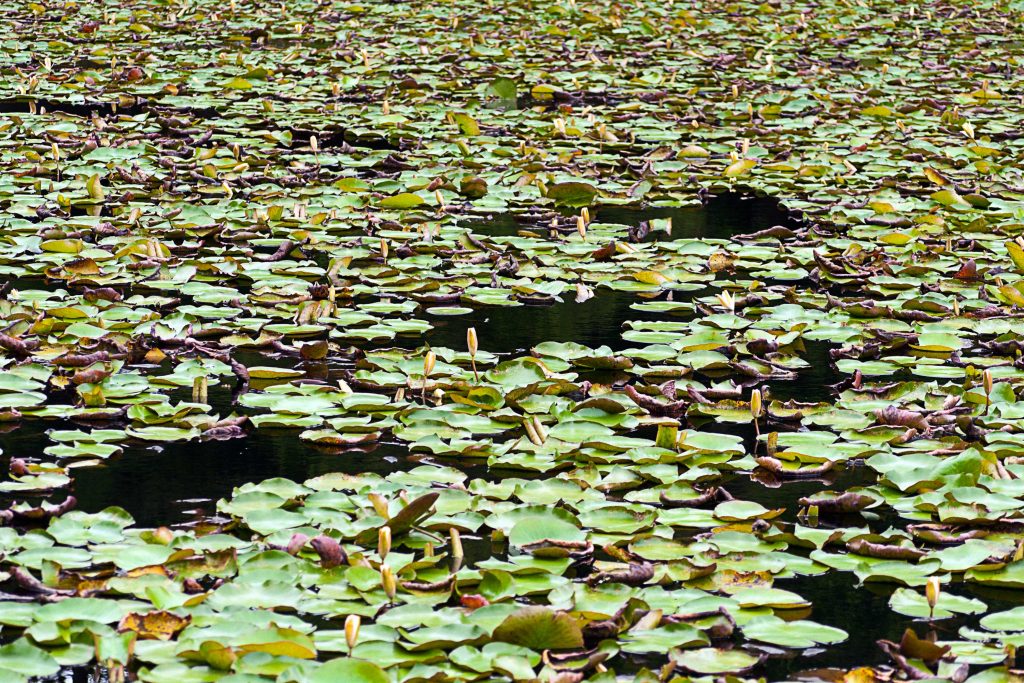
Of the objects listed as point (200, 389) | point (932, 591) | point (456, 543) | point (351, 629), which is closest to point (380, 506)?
point (456, 543)

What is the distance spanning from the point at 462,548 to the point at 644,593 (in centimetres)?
48

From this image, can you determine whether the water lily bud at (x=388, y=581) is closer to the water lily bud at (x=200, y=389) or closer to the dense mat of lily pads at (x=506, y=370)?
the dense mat of lily pads at (x=506, y=370)

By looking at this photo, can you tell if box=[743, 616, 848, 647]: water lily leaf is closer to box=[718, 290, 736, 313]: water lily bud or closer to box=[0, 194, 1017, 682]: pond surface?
box=[0, 194, 1017, 682]: pond surface

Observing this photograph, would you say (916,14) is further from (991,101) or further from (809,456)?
(809,456)

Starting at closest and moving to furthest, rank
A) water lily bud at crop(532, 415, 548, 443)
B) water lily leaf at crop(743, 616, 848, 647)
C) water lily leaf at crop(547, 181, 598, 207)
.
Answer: water lily leaf at crop(743, 616, 848, 647) → water lily bud at crop(532, 415, 548, 443) → water lily leaf at crop(547, 181, 598, 207)

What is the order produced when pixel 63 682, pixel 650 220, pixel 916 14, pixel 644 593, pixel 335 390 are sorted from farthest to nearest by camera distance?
pixel 916 14
pixel 650 220
pixel 335 390
pixel 644 593
pixel 63 682

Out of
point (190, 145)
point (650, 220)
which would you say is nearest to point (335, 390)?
point (650, 220)

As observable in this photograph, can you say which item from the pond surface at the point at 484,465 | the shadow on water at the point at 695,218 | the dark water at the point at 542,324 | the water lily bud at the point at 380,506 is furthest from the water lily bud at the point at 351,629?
the shadow on water at the point at 695,218

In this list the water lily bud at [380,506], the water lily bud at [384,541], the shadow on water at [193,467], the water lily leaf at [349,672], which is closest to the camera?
the water lily leaf at [349,672]

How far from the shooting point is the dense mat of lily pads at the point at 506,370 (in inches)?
112

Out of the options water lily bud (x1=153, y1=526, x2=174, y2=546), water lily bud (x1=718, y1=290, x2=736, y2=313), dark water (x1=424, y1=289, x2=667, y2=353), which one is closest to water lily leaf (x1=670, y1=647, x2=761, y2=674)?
water lily bud (x1=153, y1=526, x2=174, y2=546)

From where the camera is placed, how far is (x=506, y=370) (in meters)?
4.33

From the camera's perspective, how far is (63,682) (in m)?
2.66

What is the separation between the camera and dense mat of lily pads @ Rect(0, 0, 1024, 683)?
2.85 metres
